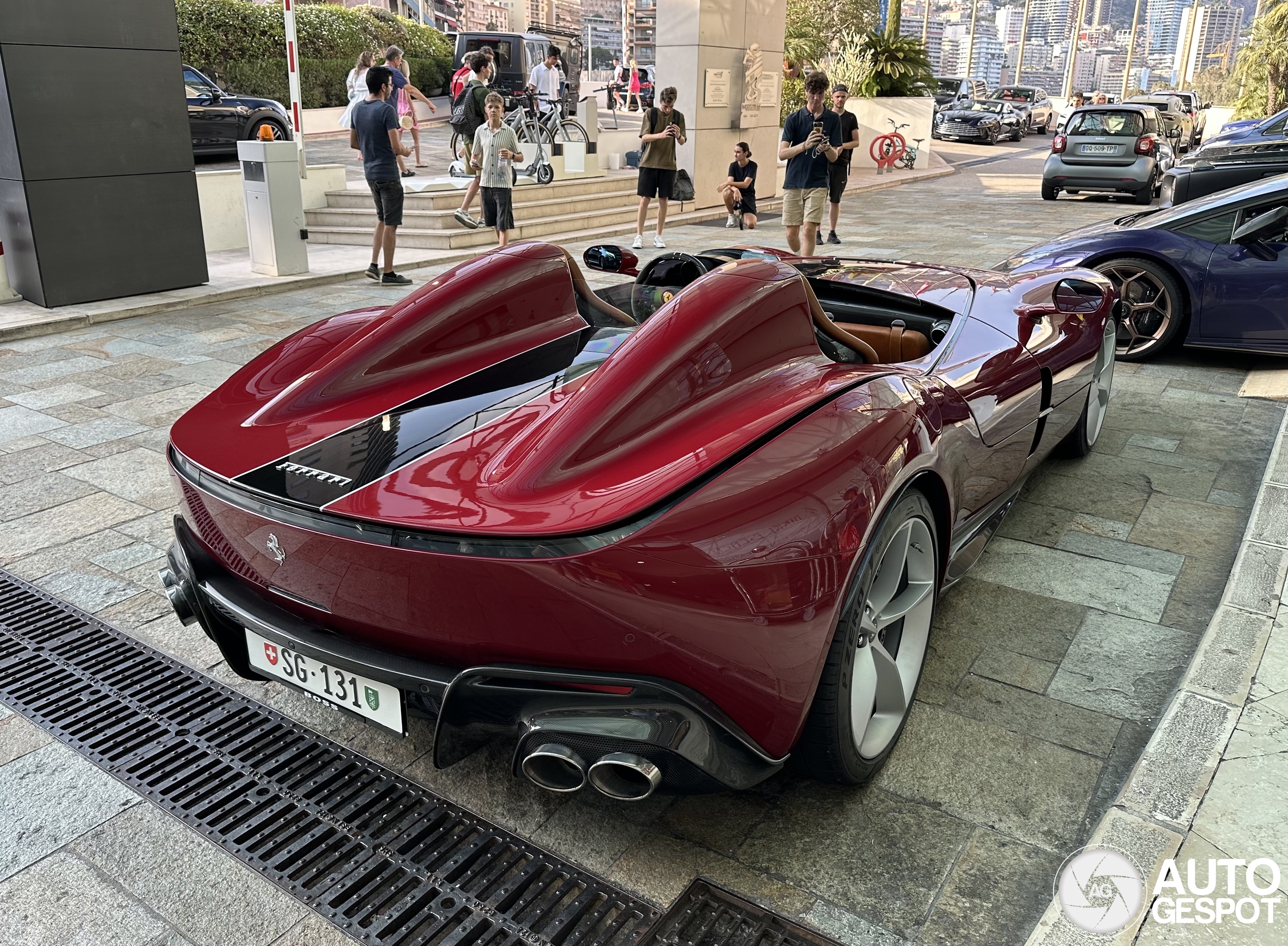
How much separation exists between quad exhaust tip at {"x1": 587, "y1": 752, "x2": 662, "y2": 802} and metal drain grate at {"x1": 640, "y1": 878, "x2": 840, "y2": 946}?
343 mm

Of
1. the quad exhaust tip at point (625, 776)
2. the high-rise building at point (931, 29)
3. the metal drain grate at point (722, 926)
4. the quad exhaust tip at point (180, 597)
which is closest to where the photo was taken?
the quad exhaust tip at point (625, 776)

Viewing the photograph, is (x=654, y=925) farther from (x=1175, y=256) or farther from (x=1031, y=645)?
(x=1175, y=256)

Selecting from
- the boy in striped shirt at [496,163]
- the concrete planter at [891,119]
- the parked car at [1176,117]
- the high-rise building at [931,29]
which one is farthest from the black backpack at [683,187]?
the high-rise building at [931,29]

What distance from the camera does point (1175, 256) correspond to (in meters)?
6.35

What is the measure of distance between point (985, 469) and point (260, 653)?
80.8 inches

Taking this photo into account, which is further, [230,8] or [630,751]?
[230,8]

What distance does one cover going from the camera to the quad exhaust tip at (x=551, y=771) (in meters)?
1.91

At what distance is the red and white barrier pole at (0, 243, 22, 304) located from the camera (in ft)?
27.3

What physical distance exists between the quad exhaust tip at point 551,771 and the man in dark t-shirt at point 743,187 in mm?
9900

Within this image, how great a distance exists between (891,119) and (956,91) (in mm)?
19836

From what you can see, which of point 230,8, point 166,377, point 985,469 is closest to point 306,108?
point 230,8

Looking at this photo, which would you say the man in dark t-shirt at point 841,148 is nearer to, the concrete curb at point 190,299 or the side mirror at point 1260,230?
the concrete curb at point 190,299

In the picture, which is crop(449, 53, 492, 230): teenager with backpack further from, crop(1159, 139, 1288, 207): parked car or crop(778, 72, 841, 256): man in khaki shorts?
crop(1159, 139, 1288, 207): parked car

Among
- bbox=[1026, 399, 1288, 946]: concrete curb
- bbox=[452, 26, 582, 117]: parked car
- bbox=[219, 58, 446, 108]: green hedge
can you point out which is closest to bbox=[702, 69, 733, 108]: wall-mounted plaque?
Result: bbox=[219, 58, 446, 108]: green hedge
